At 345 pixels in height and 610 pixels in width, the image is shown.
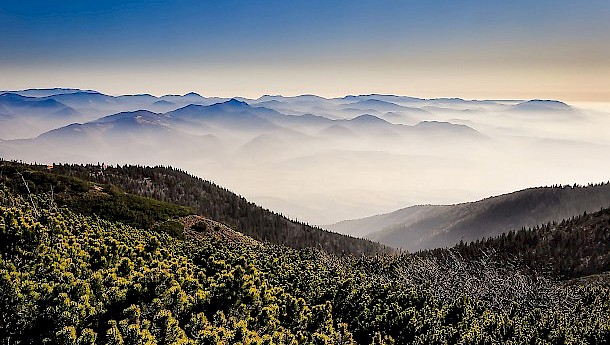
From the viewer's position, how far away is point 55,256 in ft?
65.4

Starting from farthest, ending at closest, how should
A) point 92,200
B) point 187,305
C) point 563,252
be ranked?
1. point 563,252
2. point 92,200
3. point 187,305

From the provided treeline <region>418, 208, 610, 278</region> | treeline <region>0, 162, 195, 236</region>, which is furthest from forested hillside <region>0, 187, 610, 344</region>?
treeline <region>418, 208, 610, 278</region>

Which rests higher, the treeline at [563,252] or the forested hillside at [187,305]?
the forested hillside at [187,305]

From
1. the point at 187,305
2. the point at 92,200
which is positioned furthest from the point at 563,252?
the point at 187,305

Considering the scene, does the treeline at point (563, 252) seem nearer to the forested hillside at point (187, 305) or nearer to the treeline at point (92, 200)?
the treeline at point (92, 200)

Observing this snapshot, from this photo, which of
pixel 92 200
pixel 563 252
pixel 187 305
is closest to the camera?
pixel 187 305

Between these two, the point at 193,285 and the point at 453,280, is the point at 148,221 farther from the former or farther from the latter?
the point at 193,285

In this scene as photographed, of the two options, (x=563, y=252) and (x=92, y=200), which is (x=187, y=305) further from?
(x=563, y=252)

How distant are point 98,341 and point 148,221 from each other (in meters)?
91.9

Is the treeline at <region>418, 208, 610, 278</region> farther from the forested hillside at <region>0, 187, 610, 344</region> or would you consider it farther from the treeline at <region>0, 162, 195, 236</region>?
the forested hillside at <region>0, 187, 610, 344</region>

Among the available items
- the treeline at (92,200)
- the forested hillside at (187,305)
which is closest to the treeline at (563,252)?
the treeline at (92,200)

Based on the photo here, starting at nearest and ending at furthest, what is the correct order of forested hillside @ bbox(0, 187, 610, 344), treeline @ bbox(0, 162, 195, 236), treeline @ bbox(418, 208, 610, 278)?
forested hillside @ bbox(0, 187, 610, 344), treeline @ bbox(0, 162, 195, 236), treeline @ bbox(418, 208, 610, 278)

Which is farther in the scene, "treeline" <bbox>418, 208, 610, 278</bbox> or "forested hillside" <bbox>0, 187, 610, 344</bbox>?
"treeline" <bbox>418, 208, 610, 278</bbox>

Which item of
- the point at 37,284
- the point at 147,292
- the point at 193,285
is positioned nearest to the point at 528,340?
the point at 193,285
